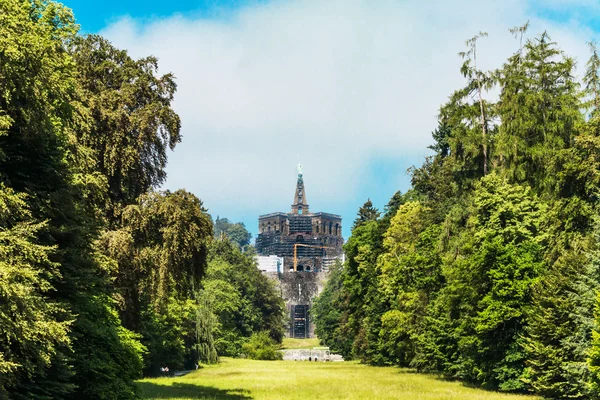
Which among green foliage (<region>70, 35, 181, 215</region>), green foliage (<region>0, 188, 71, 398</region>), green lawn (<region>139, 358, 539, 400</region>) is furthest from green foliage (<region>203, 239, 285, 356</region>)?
green foliage (<region>0, 188, 71, 398</region>)

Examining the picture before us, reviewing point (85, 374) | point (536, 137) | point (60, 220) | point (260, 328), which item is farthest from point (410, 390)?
point (260, 328)

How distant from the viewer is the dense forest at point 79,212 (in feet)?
49.1

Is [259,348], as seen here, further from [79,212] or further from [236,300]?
[79,212]

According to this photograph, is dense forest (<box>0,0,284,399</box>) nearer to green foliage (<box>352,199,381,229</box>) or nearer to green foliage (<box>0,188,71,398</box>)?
green foliage (<box>0,188,71,398</box>)

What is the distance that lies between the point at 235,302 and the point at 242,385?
1662 inches

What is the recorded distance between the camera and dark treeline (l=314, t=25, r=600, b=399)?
25.8 metres

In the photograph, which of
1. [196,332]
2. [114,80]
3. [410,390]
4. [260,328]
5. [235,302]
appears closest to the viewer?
[114,80]

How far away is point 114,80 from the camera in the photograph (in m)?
31.0

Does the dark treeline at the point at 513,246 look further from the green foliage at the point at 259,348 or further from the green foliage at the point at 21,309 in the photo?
the green foliage at the point at 259,348

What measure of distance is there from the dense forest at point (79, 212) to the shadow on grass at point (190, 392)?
3433 mm

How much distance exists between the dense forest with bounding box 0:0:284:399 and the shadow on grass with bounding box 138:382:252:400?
3.43 metres

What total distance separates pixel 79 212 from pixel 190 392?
55.3ft

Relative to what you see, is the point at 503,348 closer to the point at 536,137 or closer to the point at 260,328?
the point at 536,137

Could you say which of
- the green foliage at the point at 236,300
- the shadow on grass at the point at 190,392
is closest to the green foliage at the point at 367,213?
the green foliage at the point at 236,300
